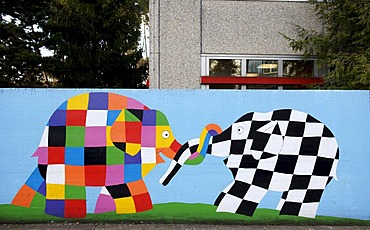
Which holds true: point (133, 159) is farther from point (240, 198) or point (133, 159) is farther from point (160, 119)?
point (240, 198)

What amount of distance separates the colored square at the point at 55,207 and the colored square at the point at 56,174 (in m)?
0.29

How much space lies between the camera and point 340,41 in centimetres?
765

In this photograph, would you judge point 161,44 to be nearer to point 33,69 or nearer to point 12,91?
point 12,91

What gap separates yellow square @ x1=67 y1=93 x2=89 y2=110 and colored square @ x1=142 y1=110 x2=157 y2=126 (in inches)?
32.3

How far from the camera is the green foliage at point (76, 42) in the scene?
11805mm

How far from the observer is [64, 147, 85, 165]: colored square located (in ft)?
13.8

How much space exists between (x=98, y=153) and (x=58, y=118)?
734mm

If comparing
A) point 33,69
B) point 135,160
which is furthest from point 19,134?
point 33,69

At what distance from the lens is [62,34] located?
1232cm

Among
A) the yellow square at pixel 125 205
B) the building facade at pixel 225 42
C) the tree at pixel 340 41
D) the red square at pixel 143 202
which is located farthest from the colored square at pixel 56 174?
the tree at pixel 340 41

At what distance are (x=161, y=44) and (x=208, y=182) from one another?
15.2 ft

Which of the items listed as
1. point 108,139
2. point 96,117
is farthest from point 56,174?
point 96,117

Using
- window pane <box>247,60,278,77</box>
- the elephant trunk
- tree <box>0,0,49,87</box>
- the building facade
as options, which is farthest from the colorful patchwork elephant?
tree <box>0,0,49,87</box>

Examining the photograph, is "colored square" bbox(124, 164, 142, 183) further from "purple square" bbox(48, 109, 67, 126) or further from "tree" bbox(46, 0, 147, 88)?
"tree" bbox(46, 0, 147, 88)
